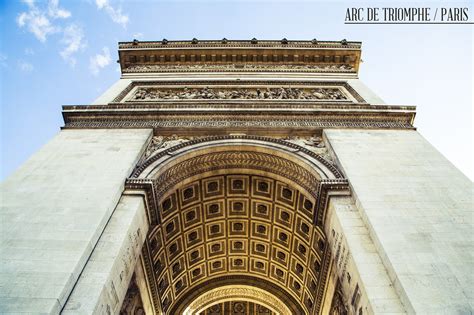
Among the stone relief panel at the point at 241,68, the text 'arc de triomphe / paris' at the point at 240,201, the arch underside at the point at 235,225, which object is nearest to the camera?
the text 'arc de triomphe / paris' at the point at 240,201

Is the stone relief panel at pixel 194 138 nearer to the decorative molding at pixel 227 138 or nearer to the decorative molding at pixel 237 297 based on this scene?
the decorative molding at pixel 227 138

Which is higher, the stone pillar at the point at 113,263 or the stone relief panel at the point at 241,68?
the stone relief panel at the point at 241,68

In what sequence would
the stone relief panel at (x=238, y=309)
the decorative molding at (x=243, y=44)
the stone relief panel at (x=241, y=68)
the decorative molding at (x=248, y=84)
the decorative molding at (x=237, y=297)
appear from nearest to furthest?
the decorative molding at (x=237, y=297), the decorative molding at (x=248, y=84), the stone relief panel at (x=238, y=309), the stone relief panel at (x=241, y=68), the decorative molding at (x=243, y=44)

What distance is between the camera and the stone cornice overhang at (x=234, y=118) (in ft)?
40.4

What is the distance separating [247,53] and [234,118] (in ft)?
21.1

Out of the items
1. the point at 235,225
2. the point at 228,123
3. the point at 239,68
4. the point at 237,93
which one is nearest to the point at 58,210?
the point at 228,123

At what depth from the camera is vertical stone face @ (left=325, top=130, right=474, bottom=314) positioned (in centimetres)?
684

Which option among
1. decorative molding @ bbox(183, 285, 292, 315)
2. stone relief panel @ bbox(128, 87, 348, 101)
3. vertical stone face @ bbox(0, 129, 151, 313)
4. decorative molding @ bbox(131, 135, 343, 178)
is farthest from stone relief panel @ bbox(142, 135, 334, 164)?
decorative molding @ bbox(183, 285, 292, 315)

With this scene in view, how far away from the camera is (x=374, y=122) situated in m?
12.6

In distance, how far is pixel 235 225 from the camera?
528 inches

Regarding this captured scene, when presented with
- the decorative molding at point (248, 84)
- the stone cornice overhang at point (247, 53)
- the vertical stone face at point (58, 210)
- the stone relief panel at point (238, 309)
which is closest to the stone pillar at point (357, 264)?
the vertical stone face at point (58, 210)

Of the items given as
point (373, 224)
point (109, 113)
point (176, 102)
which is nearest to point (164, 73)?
point (176, 102)

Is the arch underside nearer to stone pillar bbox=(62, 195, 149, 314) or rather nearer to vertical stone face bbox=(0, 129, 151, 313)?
stone pillar bbox=(62, 195, 149, 314)

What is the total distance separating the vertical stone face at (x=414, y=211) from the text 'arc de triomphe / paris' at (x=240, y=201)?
0.12 feet
